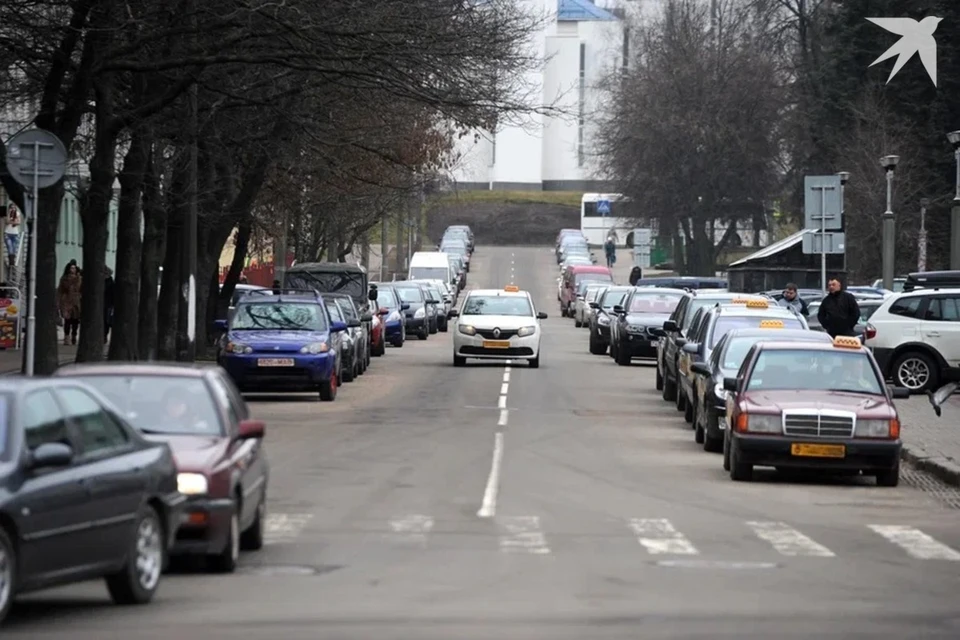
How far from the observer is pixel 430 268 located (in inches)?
3339

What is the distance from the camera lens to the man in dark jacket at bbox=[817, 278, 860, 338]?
3164cm

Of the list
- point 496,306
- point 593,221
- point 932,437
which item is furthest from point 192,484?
point 593,221

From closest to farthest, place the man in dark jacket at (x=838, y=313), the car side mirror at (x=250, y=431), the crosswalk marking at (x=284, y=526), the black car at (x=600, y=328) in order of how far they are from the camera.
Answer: the car side mirror at (x=250, y=431), the crosswalk marking at (x=284, y=526), the man in dark jacket at (x=838, y=313), the black car at (x=600, y=328)

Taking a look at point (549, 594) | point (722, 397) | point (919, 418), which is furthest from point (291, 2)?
point (549, 594)

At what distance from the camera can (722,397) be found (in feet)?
74.6

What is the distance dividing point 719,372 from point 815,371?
2886mm

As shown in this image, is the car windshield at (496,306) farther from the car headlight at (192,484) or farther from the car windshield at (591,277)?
the car windshield at (591,277)

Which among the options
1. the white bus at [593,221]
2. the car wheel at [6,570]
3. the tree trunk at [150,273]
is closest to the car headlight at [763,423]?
the car wheel at [6,570]

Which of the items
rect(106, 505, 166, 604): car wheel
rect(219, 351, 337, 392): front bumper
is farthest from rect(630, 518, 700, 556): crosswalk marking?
rect(219, 351, 337, 392): front bumper

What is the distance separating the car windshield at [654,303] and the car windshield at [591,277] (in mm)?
33949

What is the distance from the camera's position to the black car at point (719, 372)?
75.7 feet

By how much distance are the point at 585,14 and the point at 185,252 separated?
338 feet

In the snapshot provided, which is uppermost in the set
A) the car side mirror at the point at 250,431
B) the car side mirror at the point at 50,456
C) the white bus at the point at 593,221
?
the white bus at the point at 593,221

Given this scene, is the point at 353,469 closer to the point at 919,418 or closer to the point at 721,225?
A: the point at 919,418
